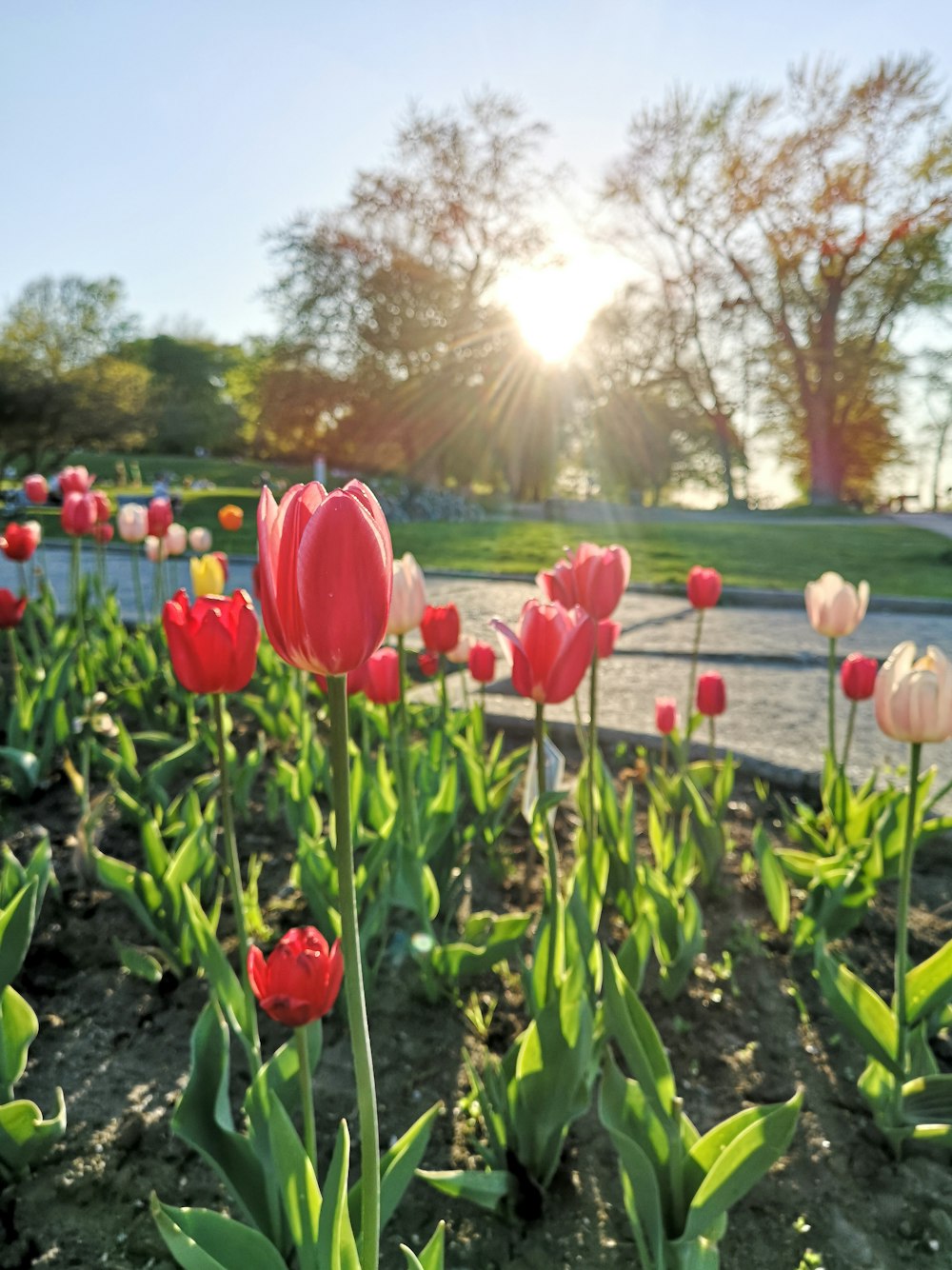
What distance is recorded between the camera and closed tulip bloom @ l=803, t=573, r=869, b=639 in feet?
6.06

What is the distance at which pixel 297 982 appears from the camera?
96 cm

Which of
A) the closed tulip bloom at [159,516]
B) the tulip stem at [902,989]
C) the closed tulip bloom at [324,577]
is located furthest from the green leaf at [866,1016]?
the closed tulip bloom at [159,516]

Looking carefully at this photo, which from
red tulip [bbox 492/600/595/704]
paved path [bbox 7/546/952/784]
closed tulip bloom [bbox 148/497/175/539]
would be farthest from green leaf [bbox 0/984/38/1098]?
paved path [bbox 7/546/952/784]

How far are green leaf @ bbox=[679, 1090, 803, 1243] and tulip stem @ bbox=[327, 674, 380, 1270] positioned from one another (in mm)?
383

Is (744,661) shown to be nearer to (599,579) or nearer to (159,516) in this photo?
(159,516)

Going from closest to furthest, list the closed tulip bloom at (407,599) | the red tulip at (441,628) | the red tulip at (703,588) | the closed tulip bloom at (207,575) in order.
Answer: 1. the closed tulip bloom at (407,599)
2. the red tulip at (441,628)
3. the closed tulip bloom at (207,575)
4. the red tulip at (703,588)

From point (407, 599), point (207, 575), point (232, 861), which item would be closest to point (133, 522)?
point (207, 575)

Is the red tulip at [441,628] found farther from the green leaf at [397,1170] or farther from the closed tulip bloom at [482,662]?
the green leaf at [397,1170]

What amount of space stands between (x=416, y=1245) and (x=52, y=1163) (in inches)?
20.4

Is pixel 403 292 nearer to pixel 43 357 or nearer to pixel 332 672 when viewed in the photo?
pixel 43 357

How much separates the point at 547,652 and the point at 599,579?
0.24 metres

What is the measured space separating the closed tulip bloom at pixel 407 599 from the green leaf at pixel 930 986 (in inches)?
Answer: 37.8

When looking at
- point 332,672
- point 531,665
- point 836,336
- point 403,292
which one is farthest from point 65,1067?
point 836,336

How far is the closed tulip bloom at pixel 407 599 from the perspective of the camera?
1621 mm
